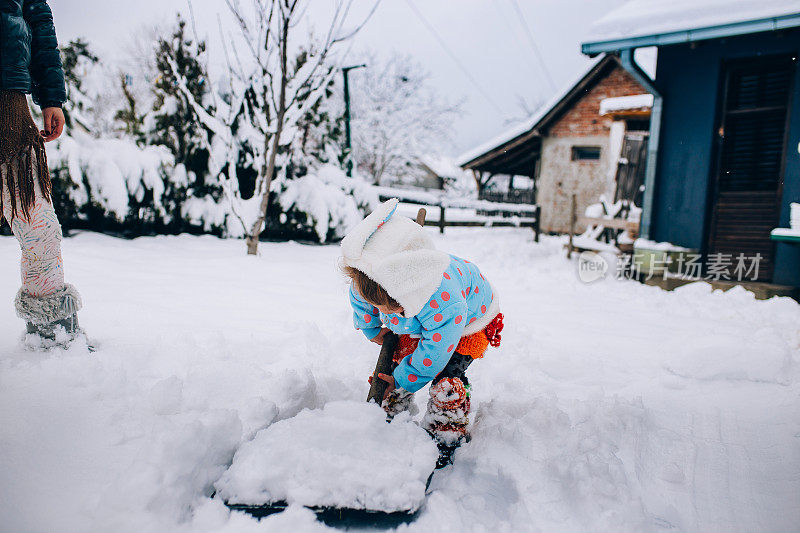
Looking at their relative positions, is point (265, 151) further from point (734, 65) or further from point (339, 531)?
point (734, 65)

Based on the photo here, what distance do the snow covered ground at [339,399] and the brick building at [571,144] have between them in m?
10.6

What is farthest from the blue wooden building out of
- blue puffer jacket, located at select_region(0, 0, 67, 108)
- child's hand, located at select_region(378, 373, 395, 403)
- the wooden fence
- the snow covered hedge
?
blue puffer jacket, located at select_region(0, 0, 67, 108)

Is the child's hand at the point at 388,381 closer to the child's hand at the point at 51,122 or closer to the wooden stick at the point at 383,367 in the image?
the wooden stick at the point at 383,367

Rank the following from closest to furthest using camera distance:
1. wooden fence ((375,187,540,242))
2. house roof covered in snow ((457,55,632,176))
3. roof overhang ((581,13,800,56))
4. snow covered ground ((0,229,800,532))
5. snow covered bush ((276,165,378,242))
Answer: snow covered ground ((0,229,800,532))
roof overhang ((581,13,800,56))
snow covered bush ((276,165,378,242))
wooden fence ((375,187,540,242))
house roof covered in snow ((457,55,632,176))

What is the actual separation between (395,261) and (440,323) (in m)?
0.27

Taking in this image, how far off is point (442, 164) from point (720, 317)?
34732 mm

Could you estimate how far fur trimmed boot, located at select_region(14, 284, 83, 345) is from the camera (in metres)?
1.72

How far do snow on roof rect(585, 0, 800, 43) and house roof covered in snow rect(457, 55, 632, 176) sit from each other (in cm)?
748

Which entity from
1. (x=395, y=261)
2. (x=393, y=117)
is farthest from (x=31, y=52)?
(x=393, y=117)

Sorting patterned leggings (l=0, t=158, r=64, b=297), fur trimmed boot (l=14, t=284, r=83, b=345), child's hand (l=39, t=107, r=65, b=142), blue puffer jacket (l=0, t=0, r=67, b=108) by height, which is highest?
blue puffer jacket (l=0, t=0, r=67, b=108)

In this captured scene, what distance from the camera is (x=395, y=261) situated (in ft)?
4.99

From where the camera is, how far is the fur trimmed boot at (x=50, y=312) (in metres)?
1.72

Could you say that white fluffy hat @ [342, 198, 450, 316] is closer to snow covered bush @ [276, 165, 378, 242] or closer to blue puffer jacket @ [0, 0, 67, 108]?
blue puffer jacket @ [0, 0, 67, 108]

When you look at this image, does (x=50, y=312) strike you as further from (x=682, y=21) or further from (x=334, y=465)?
(x=682, y=21)
